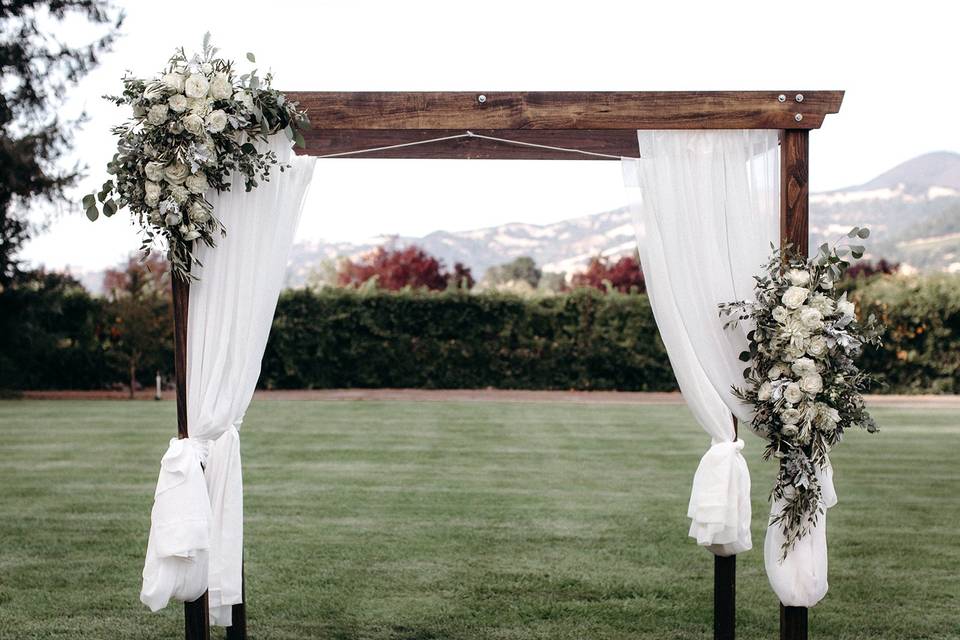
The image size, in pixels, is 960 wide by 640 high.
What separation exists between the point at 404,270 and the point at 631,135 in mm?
28740

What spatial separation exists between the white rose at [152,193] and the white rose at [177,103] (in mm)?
300

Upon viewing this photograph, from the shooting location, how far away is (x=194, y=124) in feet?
12.1

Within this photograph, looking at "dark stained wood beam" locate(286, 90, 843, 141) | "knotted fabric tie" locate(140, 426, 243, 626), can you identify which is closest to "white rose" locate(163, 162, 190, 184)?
"dark stained wood beam" locate(286, 90, 843, 141)

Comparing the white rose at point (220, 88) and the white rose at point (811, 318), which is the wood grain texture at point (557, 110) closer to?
the white rose at point (220, 88)

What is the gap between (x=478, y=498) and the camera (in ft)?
24.1

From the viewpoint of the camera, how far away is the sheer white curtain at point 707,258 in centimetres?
396

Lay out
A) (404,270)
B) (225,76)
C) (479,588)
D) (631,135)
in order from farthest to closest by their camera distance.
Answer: (404,270) → (479,588) → (631,135) → (225,76)

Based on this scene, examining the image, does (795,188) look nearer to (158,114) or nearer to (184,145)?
(184,145)

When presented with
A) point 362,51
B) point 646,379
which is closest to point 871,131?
point 362,51

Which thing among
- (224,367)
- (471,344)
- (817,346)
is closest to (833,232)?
(471,344)

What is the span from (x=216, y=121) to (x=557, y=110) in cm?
136

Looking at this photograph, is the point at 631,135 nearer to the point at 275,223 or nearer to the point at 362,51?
the point at 275,223

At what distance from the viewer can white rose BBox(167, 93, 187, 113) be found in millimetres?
3686

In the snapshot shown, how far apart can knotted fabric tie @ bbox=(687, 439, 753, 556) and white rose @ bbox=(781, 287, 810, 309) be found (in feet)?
2.13
